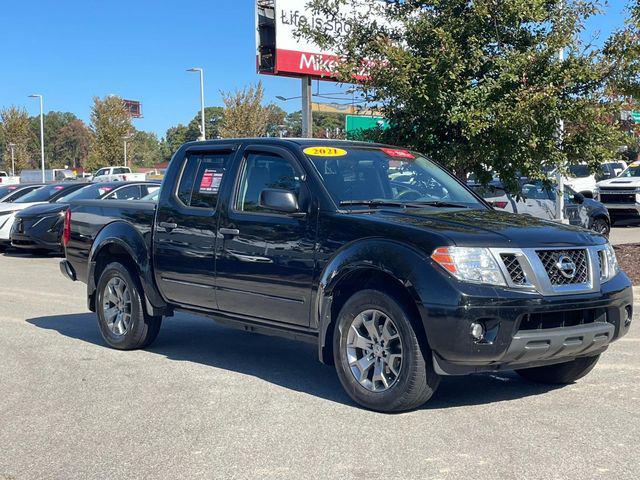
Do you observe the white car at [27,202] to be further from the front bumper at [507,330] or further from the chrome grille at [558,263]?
the chrome grille at [558,263]

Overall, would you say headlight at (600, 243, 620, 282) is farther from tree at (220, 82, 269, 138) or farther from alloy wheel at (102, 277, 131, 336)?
tree at (220, 82, 269, 138)

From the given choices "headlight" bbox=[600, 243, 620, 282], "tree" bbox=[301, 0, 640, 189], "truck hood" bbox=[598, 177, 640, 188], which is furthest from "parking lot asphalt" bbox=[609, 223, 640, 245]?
"headlight" bbox=[600, 243, 620, 282]

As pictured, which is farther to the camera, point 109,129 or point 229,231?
point 109,129

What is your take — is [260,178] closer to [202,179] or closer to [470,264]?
[202,179]

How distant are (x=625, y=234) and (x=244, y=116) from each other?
25.7m

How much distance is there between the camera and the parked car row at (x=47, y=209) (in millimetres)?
17047

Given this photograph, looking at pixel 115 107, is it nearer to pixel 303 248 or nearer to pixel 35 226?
pixel 35 226

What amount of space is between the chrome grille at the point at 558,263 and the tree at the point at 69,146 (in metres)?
129

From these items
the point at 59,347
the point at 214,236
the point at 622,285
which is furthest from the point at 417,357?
the point at 59,347

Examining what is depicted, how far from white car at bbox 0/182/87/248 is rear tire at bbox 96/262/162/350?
10.9m

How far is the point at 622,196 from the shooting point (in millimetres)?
23828

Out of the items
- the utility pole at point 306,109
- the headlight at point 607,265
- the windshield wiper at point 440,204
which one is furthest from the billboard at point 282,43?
the headlight at point 607,265

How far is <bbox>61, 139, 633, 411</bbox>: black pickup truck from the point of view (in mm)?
5172

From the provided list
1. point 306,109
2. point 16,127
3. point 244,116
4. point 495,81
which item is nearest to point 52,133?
point 16,127
